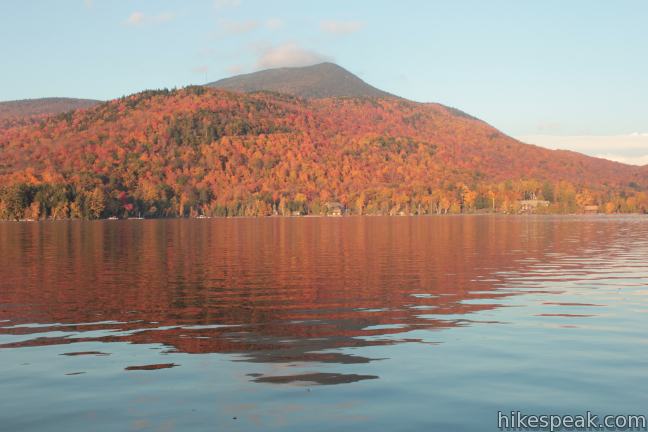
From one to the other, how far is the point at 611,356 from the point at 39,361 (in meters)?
15.6

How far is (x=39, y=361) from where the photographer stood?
61.8 ft

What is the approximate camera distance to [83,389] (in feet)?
52.4

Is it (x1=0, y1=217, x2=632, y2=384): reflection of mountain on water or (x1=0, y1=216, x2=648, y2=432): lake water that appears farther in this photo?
(x1=0, y1=217, x2=632, y2=384): reflection of mountain on water

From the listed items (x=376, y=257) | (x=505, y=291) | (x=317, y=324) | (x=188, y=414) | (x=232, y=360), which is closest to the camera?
(x=188, y=414)

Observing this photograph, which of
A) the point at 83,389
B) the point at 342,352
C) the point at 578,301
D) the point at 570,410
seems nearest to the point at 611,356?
the point at 570,410

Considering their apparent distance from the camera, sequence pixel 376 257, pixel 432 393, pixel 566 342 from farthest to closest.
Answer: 1. pixel 376 257
2. pixel 566 342
3. pixel 432 393

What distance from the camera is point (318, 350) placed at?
19.7m

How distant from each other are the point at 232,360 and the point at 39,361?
5.32 meters

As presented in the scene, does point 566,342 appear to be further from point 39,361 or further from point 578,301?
point 39,361

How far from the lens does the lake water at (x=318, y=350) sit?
14.2m

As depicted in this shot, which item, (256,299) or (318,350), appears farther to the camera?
(256,299)

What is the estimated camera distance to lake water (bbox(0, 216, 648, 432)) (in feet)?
46.5

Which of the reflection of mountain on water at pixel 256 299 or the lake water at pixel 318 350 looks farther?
the reflection of mountain on water at pixel 256 299

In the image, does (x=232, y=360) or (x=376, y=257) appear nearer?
Result: (x=232, y=360)
